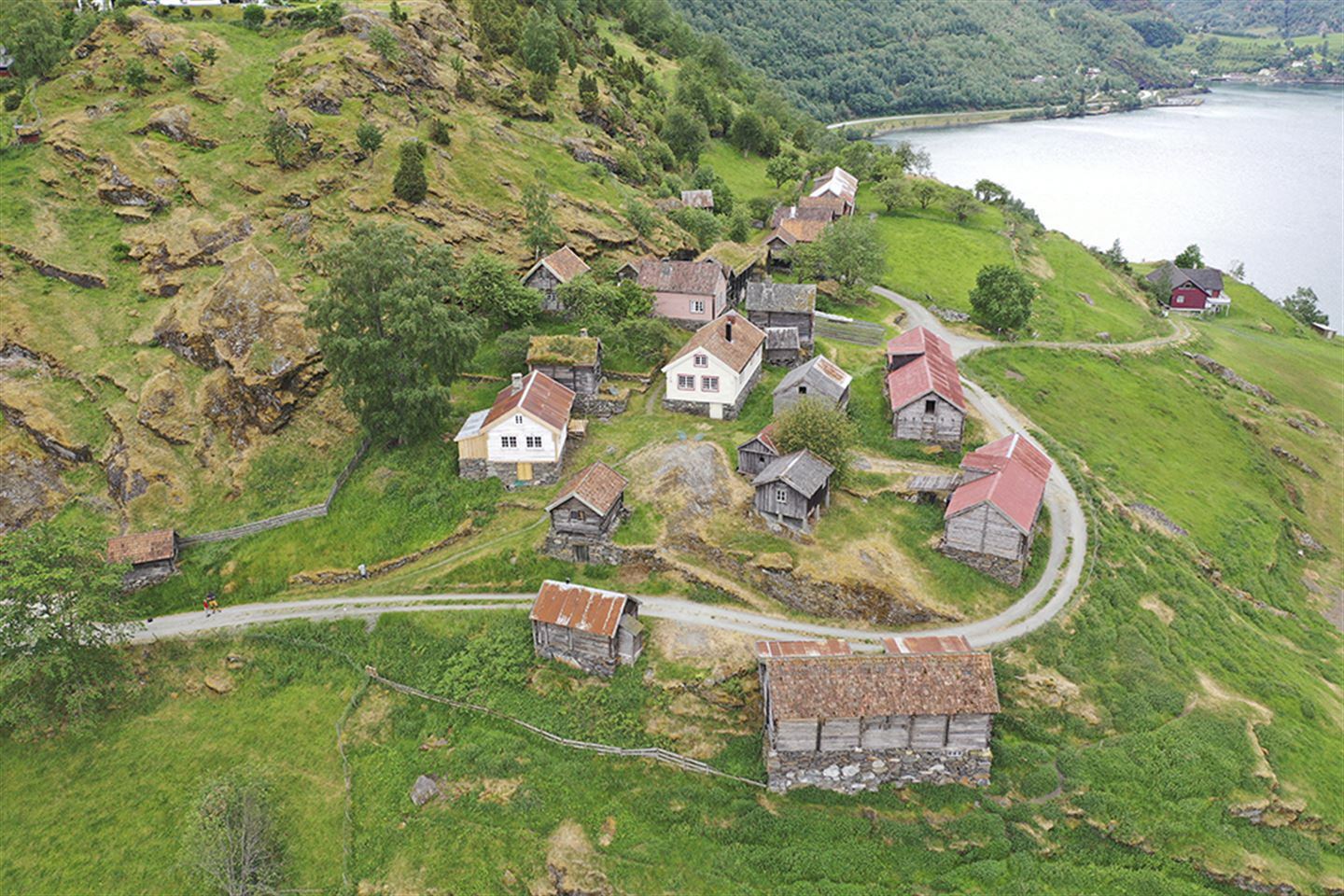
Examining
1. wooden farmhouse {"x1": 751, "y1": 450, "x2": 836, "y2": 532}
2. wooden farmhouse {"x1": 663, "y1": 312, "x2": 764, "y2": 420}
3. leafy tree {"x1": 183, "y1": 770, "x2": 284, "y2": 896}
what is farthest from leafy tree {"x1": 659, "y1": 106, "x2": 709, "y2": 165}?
leafy tree {"x1": 183, "y1": 770, "x2": 284, "y2": 896}

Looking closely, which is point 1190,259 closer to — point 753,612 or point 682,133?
point 682,133

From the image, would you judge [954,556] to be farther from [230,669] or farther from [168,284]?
[168,284]

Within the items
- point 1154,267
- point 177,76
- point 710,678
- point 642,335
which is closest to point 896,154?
point 1154,267

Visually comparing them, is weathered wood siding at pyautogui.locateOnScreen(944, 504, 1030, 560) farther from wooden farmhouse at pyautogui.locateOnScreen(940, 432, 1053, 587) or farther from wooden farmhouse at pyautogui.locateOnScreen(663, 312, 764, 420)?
wooden farmhouse at pyautogui.locateOnScreen(663, 312, 764, 420)

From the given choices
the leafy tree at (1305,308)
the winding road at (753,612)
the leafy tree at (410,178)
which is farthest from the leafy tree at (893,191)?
the winding road at (753,612)

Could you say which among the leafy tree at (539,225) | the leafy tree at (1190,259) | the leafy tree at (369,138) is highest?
the leafy tree at (369,138)

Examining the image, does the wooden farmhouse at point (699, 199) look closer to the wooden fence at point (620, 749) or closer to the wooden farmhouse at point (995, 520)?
the wooden farmhouse at point (995, 520)

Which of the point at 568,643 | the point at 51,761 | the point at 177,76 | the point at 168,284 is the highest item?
the point at 177,76

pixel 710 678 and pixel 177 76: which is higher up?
pixel 177 76
